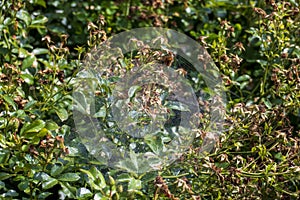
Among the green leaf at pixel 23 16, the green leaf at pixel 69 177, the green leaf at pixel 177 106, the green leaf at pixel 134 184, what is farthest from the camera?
the green leaf at pixel 23 16

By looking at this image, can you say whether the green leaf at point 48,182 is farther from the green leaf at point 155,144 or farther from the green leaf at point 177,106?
the green leaf at point 177,106

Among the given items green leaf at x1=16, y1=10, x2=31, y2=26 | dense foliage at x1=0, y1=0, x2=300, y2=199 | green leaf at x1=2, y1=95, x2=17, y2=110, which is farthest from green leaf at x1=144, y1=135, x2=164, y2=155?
green leaf at x1=16, y1=10, x2=31, y2=26

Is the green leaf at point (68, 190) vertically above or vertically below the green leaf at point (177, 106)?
below

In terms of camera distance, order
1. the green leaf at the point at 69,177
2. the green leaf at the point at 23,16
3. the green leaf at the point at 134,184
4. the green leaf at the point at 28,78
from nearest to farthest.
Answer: the green leaf at the point at 134,184, the green leaf at the point at 69,177, the green leaf at the point at 28,78, the green leaf at the point at 23,16

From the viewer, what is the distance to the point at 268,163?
1.86 meters

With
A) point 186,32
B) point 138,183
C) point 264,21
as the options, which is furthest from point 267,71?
point 138,183

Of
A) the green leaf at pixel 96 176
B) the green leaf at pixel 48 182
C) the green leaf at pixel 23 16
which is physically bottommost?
the green leaf at pixel 48 182

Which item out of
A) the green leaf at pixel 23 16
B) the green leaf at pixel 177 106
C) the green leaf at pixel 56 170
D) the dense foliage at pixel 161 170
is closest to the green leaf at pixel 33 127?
the dense foliage at pixel 161 170

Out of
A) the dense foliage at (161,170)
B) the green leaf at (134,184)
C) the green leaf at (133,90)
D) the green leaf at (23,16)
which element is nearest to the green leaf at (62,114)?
the dense foliage at (161,170)

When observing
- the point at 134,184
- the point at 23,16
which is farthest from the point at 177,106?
the point at 23,16

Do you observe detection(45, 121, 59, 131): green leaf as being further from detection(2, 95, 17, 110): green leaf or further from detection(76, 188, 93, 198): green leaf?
detection(76, 188, 93, 198): green leaf

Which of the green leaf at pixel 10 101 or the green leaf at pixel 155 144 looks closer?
the green leaf at pixel 155 144

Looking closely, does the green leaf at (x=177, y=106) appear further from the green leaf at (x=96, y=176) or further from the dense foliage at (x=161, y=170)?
the green leaf at (x=96, y=176)

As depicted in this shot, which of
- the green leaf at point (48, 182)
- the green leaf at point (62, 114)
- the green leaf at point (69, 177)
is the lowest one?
the green leaf at point (48, 182)
